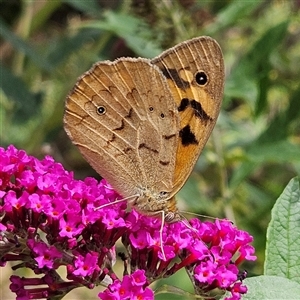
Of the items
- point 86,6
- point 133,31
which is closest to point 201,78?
point 133,31

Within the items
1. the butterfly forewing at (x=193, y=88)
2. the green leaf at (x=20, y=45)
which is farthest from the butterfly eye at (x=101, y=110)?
the green leaf at (x=20, y=45)

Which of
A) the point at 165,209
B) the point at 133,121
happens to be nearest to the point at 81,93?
the point at 133,121

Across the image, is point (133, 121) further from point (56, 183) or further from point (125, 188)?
point (56, 183)

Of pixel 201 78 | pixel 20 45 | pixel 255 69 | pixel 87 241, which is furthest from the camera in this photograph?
pixel 20 45

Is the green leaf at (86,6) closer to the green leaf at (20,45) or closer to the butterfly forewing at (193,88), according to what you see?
the green leaf at (20,45)

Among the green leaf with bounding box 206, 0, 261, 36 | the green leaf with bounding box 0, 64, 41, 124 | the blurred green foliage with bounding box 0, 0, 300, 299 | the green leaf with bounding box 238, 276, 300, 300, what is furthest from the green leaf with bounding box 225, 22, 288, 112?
the green leaf with bounding box 238, 276, 300, 300

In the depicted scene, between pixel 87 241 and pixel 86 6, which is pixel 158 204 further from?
pixel 86 6
